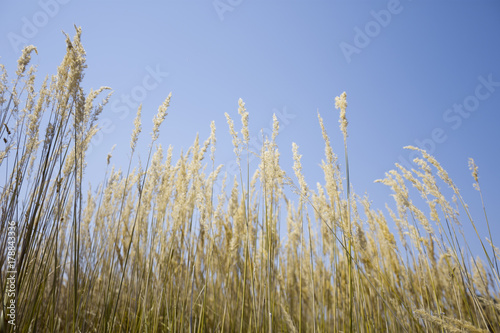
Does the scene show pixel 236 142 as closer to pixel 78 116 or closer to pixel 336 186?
pixel 336 186

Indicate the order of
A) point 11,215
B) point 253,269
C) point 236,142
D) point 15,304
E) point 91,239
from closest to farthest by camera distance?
point 15,304
point 11,215
point 253,269
point 236,142
point 91,239

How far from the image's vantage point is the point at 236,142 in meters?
1.86

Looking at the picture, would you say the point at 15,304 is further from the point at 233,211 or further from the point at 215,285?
the point at 215,285

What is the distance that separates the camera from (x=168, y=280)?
1.87 metres

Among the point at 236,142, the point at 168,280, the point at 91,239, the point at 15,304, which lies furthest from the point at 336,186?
the point at 91,239

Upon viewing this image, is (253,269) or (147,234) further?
(147,234)

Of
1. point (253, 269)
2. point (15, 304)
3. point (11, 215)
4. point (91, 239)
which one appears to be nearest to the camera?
point (15, 304)

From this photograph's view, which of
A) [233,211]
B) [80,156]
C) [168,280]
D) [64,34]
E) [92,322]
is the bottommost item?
[92,322]

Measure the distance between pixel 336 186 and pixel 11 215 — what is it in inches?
61.8

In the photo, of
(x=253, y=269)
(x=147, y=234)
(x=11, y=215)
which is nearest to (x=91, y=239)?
(x=147, y=234)

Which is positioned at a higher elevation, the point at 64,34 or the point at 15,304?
the point at 64,34

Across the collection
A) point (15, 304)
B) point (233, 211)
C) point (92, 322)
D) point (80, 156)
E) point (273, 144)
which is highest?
point (273, 144)

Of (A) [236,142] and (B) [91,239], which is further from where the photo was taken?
(B) [91,239]

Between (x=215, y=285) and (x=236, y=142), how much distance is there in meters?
1.10
